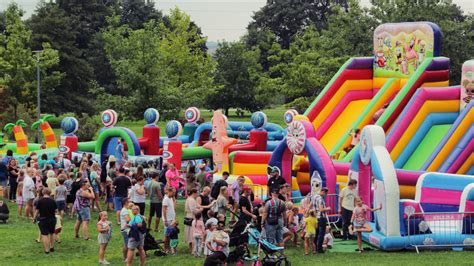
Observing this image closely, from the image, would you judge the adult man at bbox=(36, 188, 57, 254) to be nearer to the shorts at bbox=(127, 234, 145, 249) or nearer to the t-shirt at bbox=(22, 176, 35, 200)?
the shorts at bbox=(127, 234, 145, 249)

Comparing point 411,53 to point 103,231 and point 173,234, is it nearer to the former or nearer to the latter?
point 173,234

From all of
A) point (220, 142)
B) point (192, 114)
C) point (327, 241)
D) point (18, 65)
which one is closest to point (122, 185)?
point (327, 241)

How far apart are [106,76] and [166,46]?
12.1 m

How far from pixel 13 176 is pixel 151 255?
7.66 m

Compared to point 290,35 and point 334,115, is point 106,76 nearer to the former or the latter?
point 290,35

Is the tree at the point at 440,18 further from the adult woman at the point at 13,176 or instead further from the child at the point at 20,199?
the child at the point at 20,199

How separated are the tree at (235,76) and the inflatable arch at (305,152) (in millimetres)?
37708

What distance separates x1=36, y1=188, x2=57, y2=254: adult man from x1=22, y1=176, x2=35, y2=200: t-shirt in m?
3.46

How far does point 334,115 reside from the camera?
77.5 ft

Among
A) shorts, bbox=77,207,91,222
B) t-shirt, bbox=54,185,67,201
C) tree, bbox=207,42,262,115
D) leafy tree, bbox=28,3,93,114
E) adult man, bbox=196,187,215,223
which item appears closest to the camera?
adult man, bbox=196,187,215,223

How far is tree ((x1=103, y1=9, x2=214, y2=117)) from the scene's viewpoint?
44594 millimetres

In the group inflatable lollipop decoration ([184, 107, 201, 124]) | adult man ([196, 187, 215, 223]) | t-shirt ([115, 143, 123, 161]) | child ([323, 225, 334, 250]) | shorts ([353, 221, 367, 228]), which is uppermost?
inflatable lollipop decoration ([184, 107, 201, 124])


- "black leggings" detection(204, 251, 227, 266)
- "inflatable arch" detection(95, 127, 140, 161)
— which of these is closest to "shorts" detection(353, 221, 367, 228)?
"black leggings" detection(204, 251, 227, 266)

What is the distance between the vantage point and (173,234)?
14.9 m
